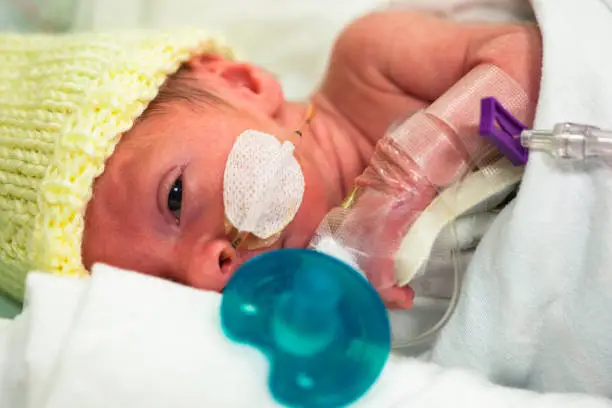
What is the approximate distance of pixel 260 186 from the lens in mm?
844

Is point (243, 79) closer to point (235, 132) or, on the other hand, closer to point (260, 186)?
point (235, 132)

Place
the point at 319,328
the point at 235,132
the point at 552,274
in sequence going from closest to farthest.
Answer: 1. the point at 319,328
2. the point at 552,274
3. the point at 235,132

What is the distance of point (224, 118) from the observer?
93 cm

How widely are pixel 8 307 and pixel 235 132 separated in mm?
445

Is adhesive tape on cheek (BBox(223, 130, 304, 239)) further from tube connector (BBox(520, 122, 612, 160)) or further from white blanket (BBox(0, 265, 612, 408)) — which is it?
tube connector (BBox(520, 122, 612, 160))

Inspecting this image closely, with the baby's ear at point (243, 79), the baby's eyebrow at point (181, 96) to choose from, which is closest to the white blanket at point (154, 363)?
the baby's eyebrow at point (181, 96)

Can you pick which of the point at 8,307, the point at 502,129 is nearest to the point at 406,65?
the point at 502,129

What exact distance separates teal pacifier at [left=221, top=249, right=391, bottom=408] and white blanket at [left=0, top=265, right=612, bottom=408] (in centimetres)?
3

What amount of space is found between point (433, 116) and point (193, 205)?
0.32 meters

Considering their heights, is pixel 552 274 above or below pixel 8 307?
above

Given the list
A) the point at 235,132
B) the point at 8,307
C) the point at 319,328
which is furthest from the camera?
the point at 8,307

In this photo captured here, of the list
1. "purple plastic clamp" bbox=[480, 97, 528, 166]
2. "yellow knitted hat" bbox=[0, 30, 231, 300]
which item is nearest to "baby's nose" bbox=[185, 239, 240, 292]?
"yellow knitted hat" bbox=[0, 30, 231, 300]

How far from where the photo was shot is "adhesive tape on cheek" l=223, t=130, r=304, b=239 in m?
0.85

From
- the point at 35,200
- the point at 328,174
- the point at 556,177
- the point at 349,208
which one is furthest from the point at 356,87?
the point at 35,200
